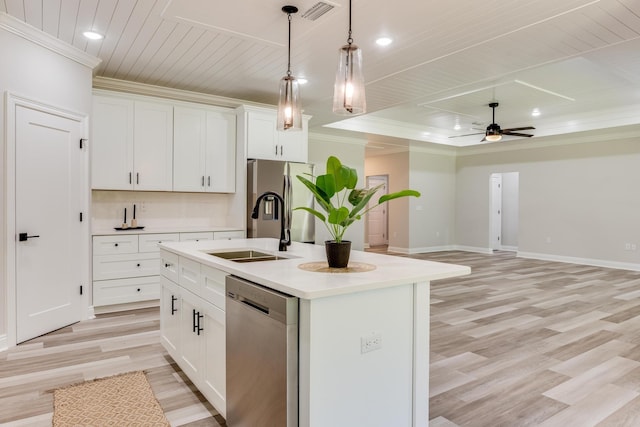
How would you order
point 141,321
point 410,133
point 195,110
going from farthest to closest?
point 410,133 → point 195,110 → point 141,321

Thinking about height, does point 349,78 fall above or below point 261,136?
below

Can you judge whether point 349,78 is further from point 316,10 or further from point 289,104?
point 316,10

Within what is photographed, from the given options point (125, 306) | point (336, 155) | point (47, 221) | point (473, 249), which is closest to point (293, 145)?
point (336, 155)

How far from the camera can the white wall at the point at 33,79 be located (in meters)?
3.24

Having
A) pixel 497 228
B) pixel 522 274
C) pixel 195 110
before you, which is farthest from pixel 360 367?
pixel 497 228

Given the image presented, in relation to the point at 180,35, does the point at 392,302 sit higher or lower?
lower

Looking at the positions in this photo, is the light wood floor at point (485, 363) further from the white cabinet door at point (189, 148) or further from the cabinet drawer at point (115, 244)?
the white cabinet door at point (189, 148)

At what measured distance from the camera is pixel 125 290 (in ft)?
14.4

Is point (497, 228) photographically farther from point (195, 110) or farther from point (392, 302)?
point (392, 302)

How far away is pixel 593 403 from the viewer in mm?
2439

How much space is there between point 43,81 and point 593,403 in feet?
16.2

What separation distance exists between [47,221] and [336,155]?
5.36 meters

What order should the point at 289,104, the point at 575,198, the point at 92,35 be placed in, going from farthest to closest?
Answer: the point at 575,198 → the point at 92,35 → the point at 289,104

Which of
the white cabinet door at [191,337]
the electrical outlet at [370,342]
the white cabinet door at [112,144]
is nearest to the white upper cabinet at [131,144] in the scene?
the white cabinet door at [112,144]
